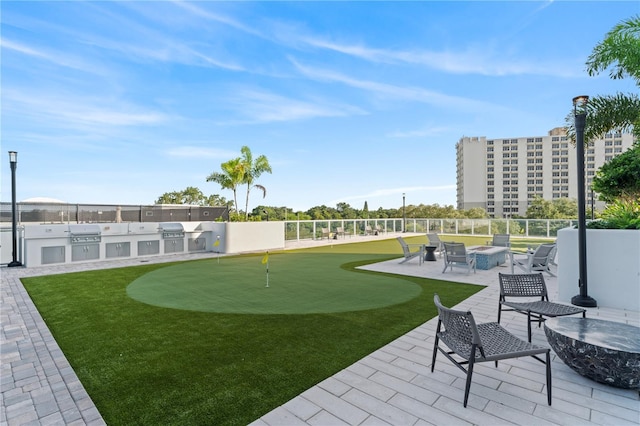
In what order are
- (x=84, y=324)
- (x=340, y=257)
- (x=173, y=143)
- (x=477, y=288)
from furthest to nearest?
(x=173, y=143) → (x=340, y=257) → (x=477, y=288) → (x=84, y=324)

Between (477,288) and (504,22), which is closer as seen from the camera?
(477,288)

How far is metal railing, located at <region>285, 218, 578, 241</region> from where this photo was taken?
18203mm

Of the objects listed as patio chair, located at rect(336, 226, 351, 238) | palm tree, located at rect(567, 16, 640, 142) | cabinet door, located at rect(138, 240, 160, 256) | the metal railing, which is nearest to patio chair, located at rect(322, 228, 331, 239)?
the metal railing

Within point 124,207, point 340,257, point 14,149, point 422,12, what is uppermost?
point 422,12

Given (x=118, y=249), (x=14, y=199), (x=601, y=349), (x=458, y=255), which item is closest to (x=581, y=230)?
(x=458, y=255)

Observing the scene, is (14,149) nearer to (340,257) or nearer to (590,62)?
(340,257)

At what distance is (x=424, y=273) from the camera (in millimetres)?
8539

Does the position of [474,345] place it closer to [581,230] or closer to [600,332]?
[600,332]

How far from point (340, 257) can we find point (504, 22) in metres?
10.3

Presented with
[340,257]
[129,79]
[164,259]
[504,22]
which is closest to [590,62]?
[504,22]

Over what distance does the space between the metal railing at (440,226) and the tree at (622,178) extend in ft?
28.4

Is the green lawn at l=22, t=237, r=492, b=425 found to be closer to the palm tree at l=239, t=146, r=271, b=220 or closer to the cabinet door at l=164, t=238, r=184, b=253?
the cabinet door at l=164, t=238, r=184, b=253

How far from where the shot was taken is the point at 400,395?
2574 millimetres

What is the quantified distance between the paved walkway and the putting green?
6.78 feet
